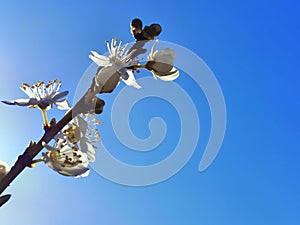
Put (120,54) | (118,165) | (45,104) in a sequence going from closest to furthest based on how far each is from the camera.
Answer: (118,165) < (45,104) < (120,54)

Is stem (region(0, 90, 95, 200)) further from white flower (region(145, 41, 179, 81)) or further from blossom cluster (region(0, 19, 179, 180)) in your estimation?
white flower (region(145, 41, 179, 81))

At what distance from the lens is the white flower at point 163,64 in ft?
3.25

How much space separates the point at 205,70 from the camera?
890 mm

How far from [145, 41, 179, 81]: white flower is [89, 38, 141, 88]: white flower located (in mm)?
46

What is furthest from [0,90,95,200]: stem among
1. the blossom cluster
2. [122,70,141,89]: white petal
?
[122,70,141,89]: white petal

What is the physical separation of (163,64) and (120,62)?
0.11 m

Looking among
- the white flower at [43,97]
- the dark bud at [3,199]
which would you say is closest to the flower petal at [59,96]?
the white flower at [43,97]

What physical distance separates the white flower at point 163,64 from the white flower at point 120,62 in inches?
1.8

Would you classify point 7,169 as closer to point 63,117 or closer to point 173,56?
point 63,117

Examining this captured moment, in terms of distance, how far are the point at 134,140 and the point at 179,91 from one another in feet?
0.52

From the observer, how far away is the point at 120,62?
3.31ft

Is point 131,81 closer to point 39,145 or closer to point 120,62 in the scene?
point 120,62

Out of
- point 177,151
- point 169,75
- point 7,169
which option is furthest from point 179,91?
point 7,169

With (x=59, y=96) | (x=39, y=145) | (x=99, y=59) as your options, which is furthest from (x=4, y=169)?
(x=99, y=59)
